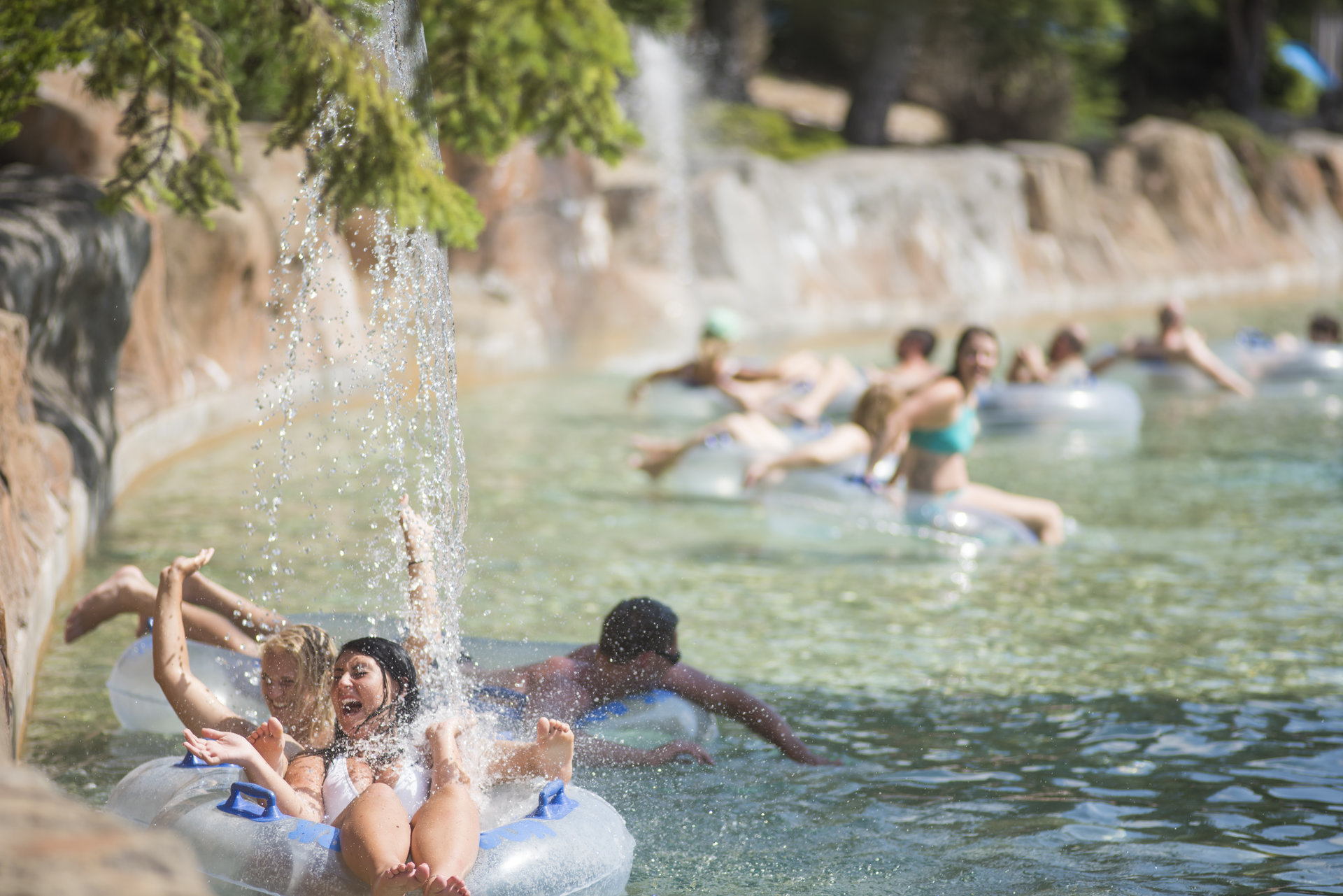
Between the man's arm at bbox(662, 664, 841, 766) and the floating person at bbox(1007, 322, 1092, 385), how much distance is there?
7.66 m

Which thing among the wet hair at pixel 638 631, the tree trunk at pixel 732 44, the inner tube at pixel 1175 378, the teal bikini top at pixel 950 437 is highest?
the tree trunk at pixel 732 44

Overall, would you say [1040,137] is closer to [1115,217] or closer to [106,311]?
[1115,217]

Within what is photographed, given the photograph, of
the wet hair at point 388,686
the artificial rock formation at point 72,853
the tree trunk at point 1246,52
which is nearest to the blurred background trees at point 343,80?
the wet hair at point 388,686

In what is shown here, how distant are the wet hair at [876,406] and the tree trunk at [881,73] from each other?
61.0 feet

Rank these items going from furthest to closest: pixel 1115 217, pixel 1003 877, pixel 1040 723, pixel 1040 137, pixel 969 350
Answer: pixel 1040 137 < pixel 1115 217 < pixel 969 350 < pixel 1040 723 < pixel 1003 877

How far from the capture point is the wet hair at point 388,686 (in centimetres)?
356

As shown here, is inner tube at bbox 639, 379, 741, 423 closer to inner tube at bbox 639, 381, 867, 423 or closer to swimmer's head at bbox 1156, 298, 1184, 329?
inner tube at bbox 639, 381, 867, 423

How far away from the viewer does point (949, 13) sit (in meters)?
26.4

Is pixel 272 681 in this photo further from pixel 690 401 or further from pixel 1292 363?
pixel 1292 363

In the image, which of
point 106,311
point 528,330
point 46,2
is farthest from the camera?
point 528,330

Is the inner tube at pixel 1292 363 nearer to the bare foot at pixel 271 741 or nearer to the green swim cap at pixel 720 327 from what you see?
the green swim cap at pixel 720 327

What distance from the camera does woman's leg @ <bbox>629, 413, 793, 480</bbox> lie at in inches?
336

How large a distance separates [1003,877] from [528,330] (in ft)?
37.6

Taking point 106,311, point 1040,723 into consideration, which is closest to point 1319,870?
point 1040,723
